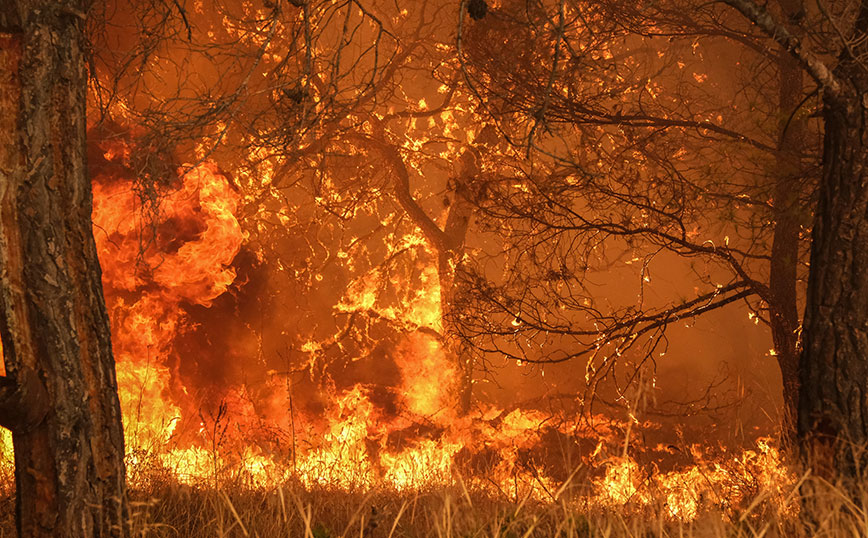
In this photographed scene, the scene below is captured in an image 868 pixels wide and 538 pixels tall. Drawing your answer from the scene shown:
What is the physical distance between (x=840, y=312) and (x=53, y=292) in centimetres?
412

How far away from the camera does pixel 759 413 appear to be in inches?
694

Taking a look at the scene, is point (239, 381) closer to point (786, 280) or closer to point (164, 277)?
point (164, 277)

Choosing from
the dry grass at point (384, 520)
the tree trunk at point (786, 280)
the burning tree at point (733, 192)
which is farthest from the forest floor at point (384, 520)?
the tree trunk at point (786, 280)

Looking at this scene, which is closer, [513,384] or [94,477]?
[94,477]

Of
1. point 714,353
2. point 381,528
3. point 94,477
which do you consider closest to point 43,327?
point 94,477

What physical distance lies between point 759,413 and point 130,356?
13.8 m

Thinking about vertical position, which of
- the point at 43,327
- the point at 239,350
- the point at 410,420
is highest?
the point at 239,350

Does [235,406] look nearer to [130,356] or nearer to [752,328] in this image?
[130,356]

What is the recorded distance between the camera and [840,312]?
13.8 ft

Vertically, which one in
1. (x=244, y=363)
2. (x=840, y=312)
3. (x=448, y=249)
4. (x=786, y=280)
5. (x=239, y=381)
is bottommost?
(x=840, y=312)

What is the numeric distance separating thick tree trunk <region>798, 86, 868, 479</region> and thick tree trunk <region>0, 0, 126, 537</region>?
12.1ft

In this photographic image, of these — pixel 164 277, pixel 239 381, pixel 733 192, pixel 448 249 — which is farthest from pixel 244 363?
pixel 733 192

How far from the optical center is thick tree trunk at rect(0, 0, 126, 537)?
3691 mm

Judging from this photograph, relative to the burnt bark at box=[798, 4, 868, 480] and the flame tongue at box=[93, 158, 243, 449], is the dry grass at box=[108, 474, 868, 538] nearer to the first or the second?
the burnt bark at box=[798, 4, 868, 480]
